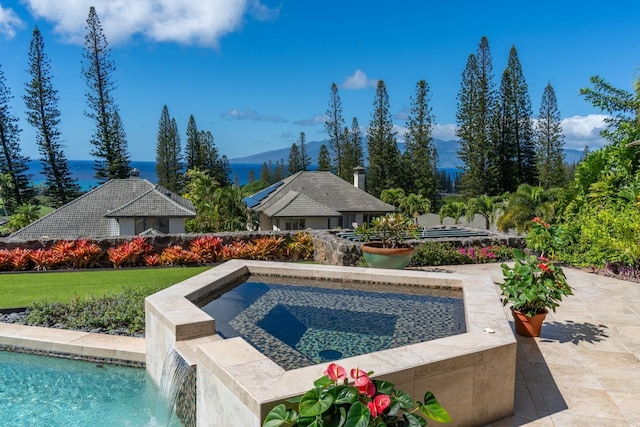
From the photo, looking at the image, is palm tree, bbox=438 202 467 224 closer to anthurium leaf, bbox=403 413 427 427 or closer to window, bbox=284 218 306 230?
window, bbox=284 218 306 230

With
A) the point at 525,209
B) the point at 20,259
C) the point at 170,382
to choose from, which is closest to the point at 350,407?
the point at 170,382

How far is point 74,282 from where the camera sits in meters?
8.49

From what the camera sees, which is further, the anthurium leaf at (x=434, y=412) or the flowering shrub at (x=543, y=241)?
the flowering shrub at (x=543, y=241)

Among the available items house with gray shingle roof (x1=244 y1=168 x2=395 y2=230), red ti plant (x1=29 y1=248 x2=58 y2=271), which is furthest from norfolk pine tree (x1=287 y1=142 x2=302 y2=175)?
red ti plant (x1=29 y1=248 x2=58 y2=271)

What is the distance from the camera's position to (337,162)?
1629 inches

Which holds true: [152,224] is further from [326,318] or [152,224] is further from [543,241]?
[326,318]

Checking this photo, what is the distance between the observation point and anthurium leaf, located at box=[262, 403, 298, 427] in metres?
2.27

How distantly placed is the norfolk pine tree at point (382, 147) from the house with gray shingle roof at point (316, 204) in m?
9.07

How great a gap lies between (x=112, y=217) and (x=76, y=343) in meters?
14.4

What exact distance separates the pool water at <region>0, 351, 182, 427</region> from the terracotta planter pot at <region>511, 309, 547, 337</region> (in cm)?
372

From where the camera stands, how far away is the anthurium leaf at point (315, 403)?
2.19 m

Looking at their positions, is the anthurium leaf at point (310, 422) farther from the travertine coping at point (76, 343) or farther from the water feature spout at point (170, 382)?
the travertine coping at point (76, 343)

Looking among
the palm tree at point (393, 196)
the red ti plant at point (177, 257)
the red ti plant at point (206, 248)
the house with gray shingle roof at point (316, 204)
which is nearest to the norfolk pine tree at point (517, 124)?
the palm tree at point (393, 196)

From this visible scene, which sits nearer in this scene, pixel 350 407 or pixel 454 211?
pixel 350 407
